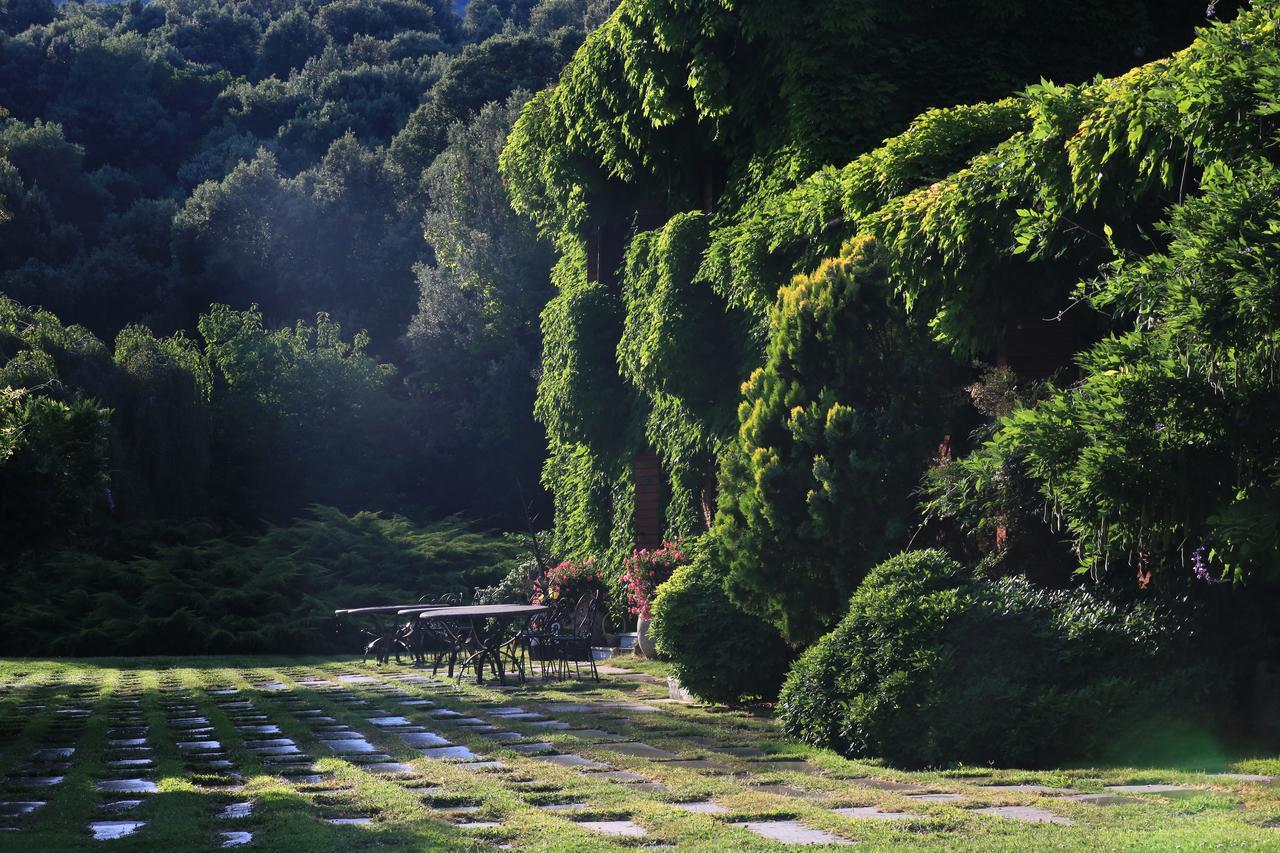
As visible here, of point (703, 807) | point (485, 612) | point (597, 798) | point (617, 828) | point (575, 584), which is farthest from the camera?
point (575, 584)

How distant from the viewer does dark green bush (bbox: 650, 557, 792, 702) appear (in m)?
10.8

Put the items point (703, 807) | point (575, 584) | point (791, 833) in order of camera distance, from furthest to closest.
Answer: point (575, 584), point (703, 807), point (791, 833)

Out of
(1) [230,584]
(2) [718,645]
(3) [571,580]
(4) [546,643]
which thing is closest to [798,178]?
(2) [718,645]

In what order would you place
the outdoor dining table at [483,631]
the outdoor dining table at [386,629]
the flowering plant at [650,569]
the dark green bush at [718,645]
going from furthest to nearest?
the outdoor dining table at [386,629] < the flowering plant at [650,569] < the outdoor dining table at [483,631] < the dark green bush at [718,645]

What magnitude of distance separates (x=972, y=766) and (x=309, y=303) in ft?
119

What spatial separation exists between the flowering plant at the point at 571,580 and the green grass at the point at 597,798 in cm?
788

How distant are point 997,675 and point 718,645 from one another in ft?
11.3

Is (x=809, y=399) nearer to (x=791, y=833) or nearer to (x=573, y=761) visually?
(x=573, y=761)

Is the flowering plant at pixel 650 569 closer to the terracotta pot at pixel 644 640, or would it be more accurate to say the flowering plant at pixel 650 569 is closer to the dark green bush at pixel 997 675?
the terracotta pot at pixel 644 640

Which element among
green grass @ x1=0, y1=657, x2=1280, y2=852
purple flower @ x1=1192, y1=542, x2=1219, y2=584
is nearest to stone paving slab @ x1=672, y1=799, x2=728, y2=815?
green grass @ x1=0, y1=657, x2=1280, y2=852

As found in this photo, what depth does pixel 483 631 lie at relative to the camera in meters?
15.5

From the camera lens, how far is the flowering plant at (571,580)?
61.5 ft

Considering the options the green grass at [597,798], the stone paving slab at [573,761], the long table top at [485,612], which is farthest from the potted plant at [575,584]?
the stone paving slab at [573,761]

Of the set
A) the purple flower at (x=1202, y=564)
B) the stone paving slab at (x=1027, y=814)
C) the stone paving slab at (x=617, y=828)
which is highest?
the purple flower at (x=1202, y=564)
